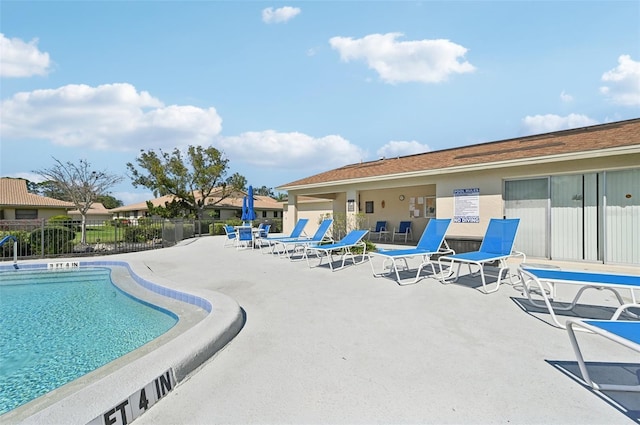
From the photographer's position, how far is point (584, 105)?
1620 cm

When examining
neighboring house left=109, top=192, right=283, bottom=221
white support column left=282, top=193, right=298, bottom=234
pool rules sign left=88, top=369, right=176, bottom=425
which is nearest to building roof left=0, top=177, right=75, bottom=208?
neighboring house left=109, top=192, right=283, bottom=221

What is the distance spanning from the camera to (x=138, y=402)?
2.28 m

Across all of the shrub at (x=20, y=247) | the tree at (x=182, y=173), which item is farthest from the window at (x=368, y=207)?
the tree at (x=182, y=173)

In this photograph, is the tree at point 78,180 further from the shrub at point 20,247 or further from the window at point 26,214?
the window at point 26,214

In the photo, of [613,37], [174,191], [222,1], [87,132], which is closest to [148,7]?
[222,1]

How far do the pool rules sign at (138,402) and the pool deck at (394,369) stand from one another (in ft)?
0.16

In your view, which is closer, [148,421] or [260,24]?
[148,421]

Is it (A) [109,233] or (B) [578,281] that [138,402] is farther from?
(A) [109,233]

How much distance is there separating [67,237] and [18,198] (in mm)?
22590

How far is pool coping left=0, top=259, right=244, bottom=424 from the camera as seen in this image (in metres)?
2.04

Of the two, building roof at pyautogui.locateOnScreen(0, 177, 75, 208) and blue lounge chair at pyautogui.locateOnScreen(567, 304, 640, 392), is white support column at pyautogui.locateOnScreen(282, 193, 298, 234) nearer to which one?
blue lounge chair at pyautogui.locateOnScreen(567, 304, 640, 392)

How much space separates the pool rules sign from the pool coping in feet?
0.07

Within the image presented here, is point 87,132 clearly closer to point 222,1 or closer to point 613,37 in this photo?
point 222,1

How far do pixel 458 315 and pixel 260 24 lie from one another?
1168 cm
